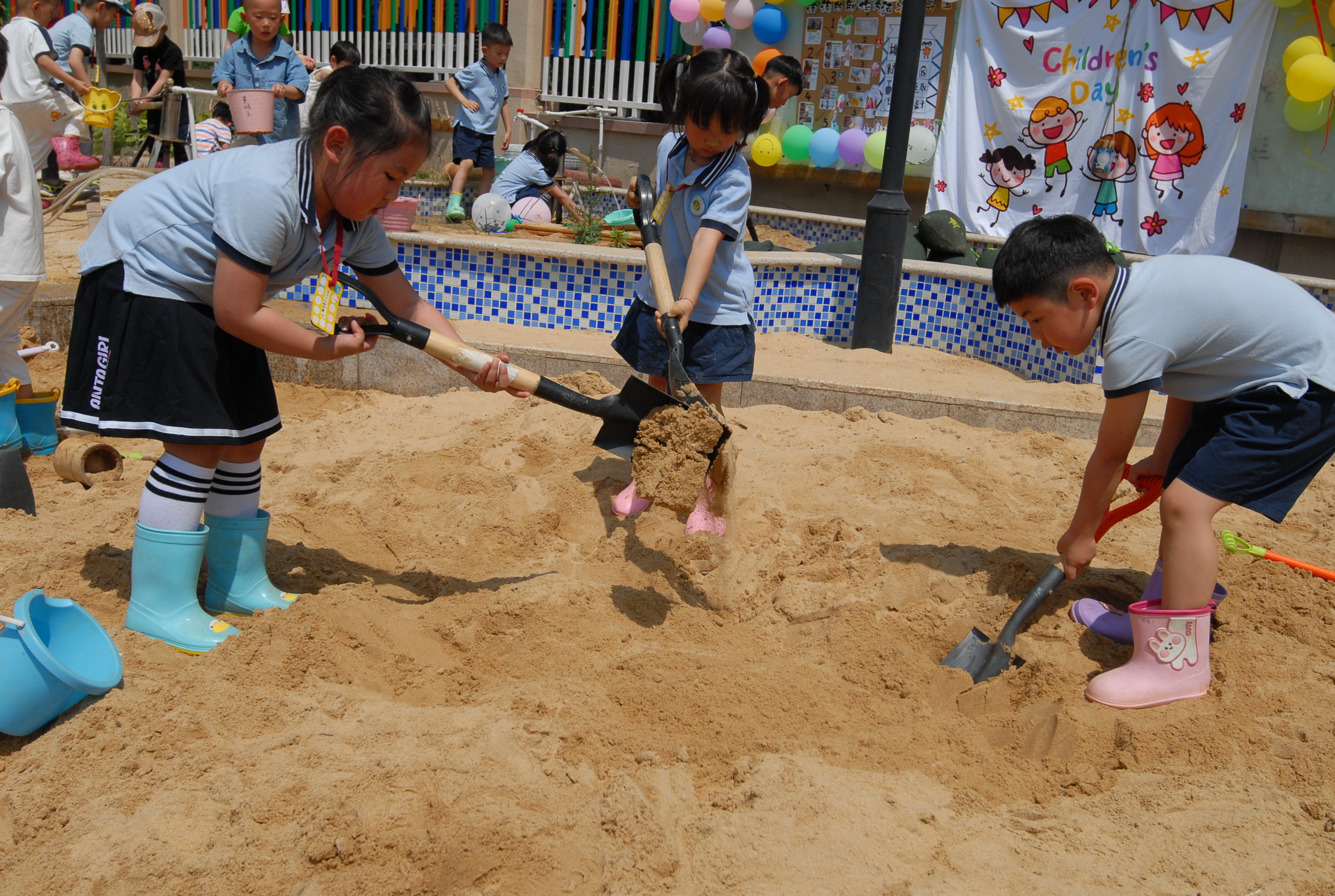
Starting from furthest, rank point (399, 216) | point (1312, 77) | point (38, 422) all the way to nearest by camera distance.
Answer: point (1312, 77) < point (399, 216) < point (38, 422)

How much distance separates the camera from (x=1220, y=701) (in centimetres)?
237

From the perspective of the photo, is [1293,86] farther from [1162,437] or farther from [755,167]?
[1162,437]

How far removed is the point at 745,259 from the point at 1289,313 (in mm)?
1732

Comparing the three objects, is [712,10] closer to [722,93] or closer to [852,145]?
[852,145]

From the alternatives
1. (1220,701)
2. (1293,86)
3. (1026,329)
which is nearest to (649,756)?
(1220,701)

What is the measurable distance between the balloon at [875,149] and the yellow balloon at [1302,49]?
9.89ft

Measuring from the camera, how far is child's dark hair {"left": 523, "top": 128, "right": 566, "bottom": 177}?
8.47 m

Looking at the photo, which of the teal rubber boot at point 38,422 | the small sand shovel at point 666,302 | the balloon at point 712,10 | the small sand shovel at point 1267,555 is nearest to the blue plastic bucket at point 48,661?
the small sand shovel at point 666,302

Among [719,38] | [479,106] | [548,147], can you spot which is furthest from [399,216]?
[719,38]

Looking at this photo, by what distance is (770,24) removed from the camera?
372 inches

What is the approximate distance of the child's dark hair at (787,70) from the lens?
17.8 ft

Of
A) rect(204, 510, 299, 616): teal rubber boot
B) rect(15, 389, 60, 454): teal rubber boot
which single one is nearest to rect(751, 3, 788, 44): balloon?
rect(15, 389, 60, 454): teal rubber boot

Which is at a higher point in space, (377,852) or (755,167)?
(755,167)

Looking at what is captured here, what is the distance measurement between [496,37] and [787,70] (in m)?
3.79
